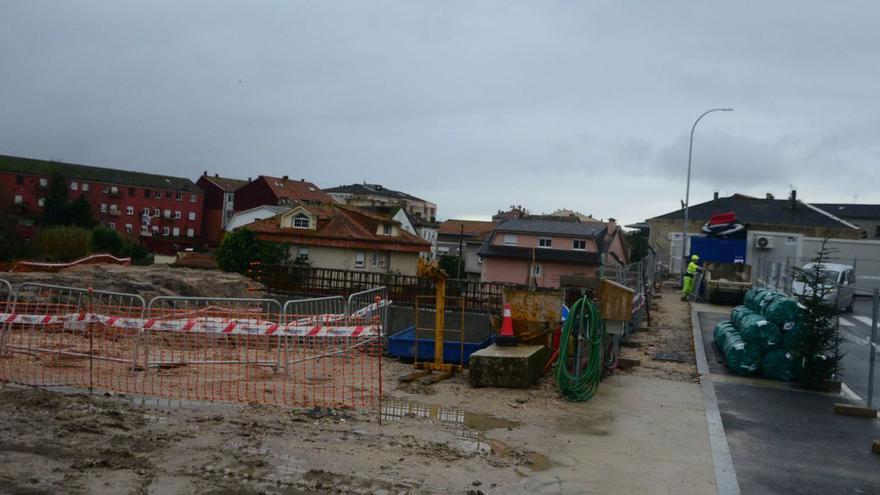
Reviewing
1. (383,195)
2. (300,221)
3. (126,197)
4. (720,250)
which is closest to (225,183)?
(126,197)

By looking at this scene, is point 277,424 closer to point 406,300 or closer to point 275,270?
point 406,300

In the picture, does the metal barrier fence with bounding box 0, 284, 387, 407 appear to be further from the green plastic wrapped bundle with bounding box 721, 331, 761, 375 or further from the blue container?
the green plastic wrapped bundle with bounding box 721, 331, 761, 375

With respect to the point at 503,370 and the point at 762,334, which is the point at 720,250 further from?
the point at 503,370

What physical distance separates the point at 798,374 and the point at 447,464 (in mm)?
8148

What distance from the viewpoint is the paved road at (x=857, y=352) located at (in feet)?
44.5

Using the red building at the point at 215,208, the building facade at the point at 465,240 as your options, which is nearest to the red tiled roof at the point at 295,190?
the red building at the point at 215,208

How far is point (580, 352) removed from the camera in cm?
1132

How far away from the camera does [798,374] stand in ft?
42.5

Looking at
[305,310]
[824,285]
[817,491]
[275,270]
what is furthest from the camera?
[275,270]

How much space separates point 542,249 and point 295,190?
135ft

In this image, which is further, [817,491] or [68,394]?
[68,394]

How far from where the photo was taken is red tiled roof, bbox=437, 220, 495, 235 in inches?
4060

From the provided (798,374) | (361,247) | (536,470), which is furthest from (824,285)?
(361,247)

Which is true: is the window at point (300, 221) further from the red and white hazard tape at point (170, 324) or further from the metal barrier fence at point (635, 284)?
the red and white hazard tape at point (170, 324)
